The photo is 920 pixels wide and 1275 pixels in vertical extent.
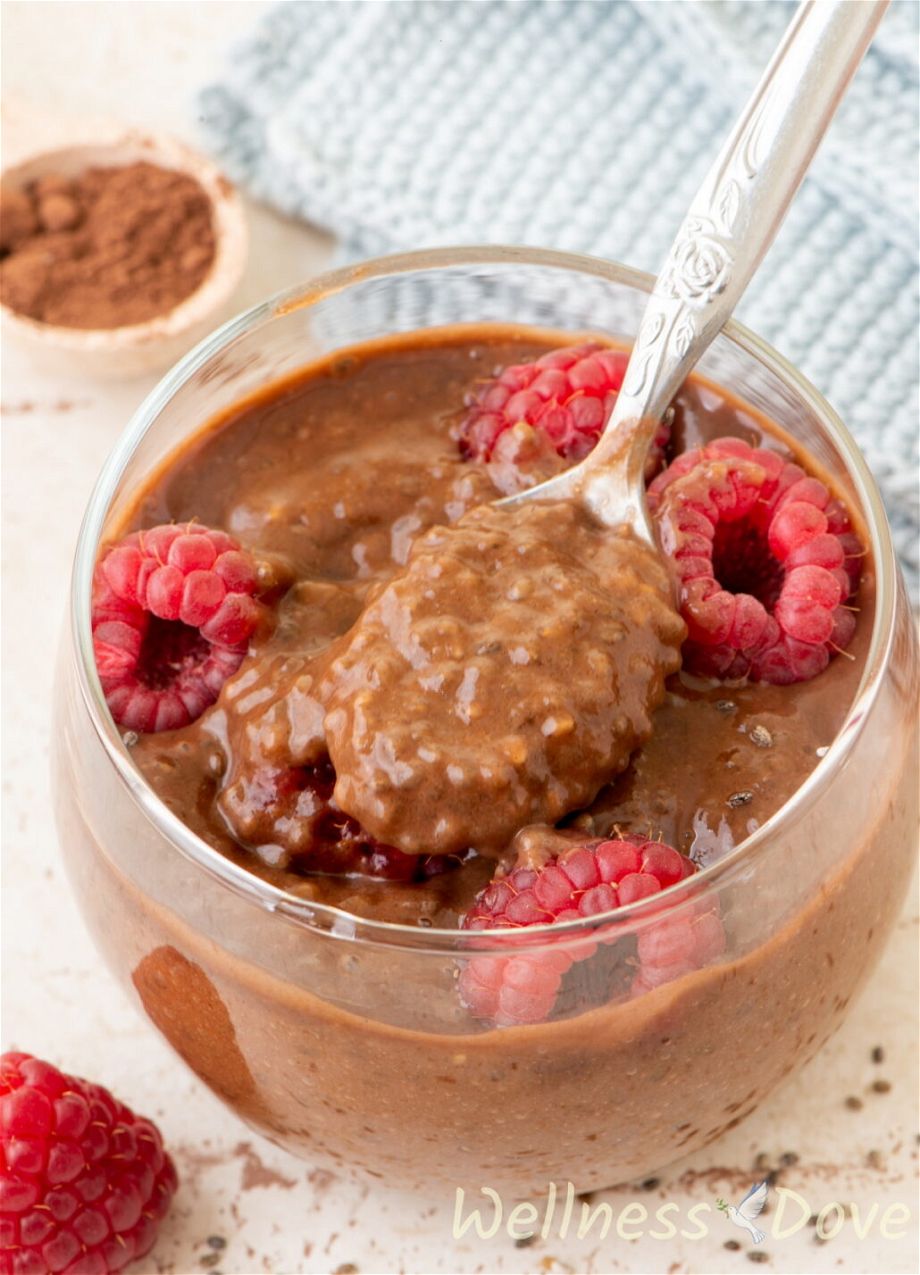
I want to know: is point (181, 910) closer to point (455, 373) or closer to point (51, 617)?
point (455, 373)

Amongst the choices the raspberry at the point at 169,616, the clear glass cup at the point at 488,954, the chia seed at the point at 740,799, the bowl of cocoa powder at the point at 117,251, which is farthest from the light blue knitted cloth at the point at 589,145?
the raspberry at the point at 169,616

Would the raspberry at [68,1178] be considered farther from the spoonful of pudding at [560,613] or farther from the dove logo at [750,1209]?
the dove logo at [750,1209]

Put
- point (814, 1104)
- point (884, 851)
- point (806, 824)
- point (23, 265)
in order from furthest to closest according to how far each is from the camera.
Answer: point (23, 265)
point (814, 1104)
point (884, 851)
point (806, 824)

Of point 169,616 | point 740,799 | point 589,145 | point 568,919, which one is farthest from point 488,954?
point 589,145

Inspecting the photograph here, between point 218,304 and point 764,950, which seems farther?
point 218,304

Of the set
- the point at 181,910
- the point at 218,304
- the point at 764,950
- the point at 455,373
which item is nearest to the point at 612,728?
the point at 764,950

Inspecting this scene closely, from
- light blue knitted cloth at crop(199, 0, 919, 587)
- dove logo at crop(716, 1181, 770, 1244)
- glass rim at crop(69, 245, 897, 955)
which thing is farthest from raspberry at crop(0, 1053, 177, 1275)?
light blue knitted cloth at crop(199, 0, 919, 587)

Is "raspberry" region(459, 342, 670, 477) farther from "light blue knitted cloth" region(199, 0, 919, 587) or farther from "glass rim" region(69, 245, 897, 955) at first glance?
"light blue knitted cloth" region(199, 0, 919, 587)
